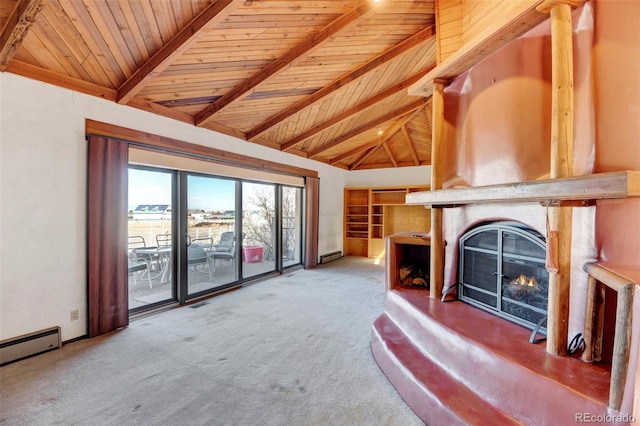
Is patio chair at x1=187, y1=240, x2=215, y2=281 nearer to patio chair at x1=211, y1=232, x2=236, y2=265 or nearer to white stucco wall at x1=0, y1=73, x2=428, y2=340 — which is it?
patio chair at x1=211, y1=232, x2=236, y2=265

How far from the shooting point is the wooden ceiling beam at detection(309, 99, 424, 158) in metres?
5.60

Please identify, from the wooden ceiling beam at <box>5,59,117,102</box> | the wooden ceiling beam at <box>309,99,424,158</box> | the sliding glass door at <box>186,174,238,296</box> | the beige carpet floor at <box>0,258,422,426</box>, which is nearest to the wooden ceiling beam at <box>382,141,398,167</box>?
the wooden ceiling beam at <box>309,99,424,158</box>

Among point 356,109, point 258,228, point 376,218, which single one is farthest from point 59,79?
point 376,218

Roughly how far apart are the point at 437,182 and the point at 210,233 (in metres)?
3.44

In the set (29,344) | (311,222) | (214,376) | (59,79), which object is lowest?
(214,376)

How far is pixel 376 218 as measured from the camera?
8281mm

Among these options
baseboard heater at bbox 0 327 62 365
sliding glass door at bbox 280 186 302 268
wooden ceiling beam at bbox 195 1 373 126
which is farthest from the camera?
sliding glass door at bbox 280 186 302 268

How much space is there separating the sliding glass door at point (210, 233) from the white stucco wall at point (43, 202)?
1.32 meters

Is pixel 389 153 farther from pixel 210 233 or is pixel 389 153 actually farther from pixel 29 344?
pixel 29 344

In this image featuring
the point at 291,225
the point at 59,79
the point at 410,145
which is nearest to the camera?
the point at 59,79

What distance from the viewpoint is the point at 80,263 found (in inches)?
116

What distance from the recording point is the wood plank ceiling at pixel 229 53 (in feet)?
7.63

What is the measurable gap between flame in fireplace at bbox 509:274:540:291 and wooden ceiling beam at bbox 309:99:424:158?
4.23 metres

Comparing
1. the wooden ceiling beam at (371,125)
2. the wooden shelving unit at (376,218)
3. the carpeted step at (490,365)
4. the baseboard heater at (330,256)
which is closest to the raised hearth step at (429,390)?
the carpeted step at (490,365)
